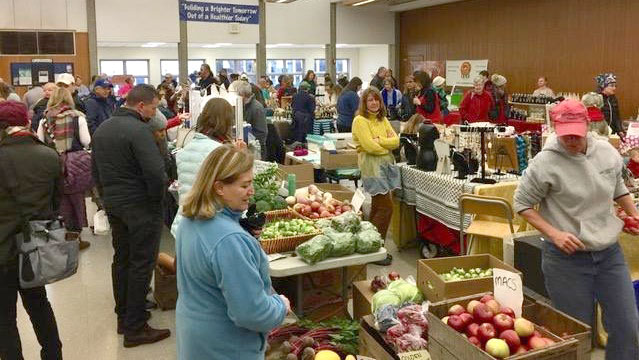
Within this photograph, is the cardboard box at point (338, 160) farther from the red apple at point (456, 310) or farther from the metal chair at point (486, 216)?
the red apple at point (456, 310)

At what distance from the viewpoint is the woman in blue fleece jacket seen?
69.9 inches

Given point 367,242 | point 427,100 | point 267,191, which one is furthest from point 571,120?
point 427,100

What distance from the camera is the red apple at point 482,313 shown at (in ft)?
7.78

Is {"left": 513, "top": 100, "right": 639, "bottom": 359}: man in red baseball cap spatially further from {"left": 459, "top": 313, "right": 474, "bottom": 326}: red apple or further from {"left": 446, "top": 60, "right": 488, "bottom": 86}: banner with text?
{"left": 446, "top": 60, "right": 488, "bottom": 86}: banner with text

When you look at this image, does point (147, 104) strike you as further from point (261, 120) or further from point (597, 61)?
point (597, 61)

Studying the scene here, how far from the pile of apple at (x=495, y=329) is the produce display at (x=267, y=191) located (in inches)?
69.4

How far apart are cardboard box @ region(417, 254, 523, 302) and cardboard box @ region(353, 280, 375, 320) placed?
0.31 m

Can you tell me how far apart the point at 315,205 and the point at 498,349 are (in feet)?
6.50

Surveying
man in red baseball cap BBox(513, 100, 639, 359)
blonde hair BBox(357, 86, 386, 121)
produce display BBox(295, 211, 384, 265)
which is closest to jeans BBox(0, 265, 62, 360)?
produce display BBox(295, 211, 384, 265)

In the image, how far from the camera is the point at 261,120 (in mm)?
6539

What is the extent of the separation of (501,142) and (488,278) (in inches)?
88.0

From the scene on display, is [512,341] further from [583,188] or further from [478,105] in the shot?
[478,105]

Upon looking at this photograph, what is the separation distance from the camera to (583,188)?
2541 millimetres

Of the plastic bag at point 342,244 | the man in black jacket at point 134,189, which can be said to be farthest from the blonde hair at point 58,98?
the plastic bag at point 342,244
